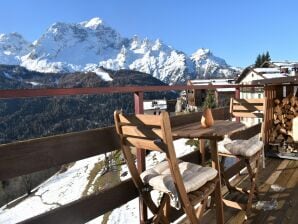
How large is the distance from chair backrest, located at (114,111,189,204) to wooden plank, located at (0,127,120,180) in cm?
13

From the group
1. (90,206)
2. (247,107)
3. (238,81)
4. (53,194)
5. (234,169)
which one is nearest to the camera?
(90,206)

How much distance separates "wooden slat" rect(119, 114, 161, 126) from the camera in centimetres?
203

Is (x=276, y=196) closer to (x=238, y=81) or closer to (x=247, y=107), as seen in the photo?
(x=247, y=107)

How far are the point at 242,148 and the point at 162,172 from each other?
1.13 meters

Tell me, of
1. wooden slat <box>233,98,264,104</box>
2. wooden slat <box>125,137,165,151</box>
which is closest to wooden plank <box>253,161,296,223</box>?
wooden slat <box>233,98,264,104</box>

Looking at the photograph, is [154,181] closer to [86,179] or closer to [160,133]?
[160,133]

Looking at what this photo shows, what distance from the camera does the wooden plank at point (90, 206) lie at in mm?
1933

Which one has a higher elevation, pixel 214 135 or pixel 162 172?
pixel 214 135

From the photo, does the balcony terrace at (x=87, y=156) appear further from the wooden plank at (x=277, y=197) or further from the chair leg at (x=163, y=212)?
the chair leg at (x=163, y=212)

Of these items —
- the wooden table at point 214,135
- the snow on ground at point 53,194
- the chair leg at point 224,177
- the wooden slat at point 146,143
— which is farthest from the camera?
the snow on ground at point 53,194

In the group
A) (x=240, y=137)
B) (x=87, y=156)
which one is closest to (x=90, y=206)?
(x=87, y=156)

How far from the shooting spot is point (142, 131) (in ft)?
7.18

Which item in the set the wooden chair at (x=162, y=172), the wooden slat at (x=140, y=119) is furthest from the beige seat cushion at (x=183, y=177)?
the wooden slat at (x=140, y=119)

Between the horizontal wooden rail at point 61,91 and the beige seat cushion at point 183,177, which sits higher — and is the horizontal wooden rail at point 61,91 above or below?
above
